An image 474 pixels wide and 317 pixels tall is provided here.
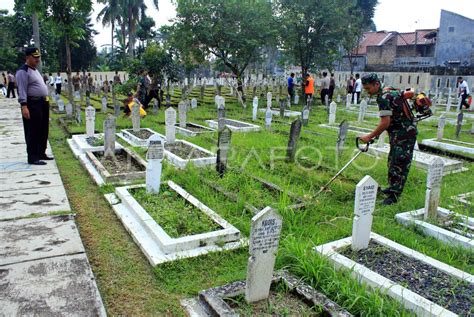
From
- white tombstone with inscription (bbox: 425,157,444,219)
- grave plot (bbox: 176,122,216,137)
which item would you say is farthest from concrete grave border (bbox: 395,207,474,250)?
grave plot (bbox: 176,122,216,137)

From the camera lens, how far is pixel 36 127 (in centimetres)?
612

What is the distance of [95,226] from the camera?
415 cm

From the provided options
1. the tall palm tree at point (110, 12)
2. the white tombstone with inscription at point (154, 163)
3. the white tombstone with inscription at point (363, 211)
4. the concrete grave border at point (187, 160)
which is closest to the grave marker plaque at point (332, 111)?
the concrete grave border at point (187, 160)

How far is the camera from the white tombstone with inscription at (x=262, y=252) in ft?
8.63

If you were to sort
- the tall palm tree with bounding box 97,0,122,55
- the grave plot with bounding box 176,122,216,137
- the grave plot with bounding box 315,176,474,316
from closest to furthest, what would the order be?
the grave plot with bounding box 315,176,474,316, the grave plot with bounding box 176,122,216,137, the tall palm tree with bounding box 97,0,122,55

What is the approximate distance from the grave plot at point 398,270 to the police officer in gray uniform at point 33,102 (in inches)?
189

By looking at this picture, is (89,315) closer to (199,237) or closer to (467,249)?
(199,237)

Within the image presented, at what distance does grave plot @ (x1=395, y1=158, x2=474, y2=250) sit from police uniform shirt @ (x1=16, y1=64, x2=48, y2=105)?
5.33m

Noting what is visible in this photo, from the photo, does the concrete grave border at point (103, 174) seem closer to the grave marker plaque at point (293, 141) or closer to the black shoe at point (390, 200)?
the grave marker plaque at point (293, 141)

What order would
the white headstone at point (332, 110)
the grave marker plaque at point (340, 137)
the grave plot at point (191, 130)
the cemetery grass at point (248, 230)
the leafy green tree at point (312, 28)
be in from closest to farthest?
the cemetery grass at point (248, 230) → the grave marker plaque at point (340, 137) → the grave plot at point (191, 130) → the white headstone at point (332, 110) → the leafy green tree at point (312, 28)

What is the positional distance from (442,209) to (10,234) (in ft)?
15.3

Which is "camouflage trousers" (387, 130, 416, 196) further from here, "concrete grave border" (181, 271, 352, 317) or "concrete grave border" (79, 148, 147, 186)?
"concrete grave border" (79, 148, 147, 186)

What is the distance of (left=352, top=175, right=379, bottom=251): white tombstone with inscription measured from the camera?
3402 millimetres

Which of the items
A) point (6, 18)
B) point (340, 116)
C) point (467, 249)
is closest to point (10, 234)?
point (467, 249)
